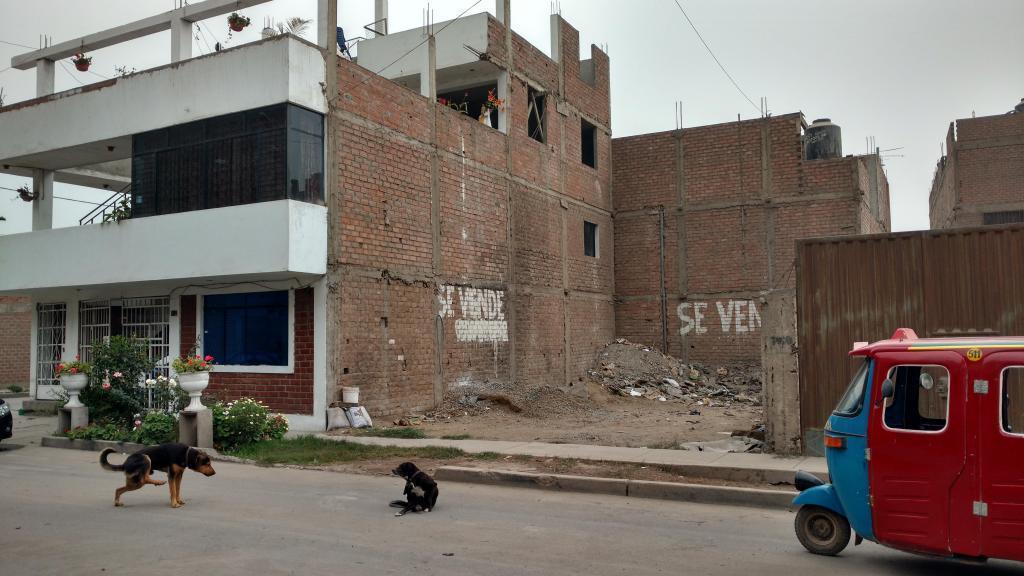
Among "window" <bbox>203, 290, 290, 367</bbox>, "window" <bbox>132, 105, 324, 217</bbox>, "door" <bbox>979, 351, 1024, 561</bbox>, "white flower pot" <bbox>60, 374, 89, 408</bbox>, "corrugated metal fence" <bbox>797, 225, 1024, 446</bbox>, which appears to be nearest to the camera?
"door" <bbox>979, 351, 1024, 561</bbox>

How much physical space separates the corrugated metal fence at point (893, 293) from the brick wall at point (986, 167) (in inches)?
1053

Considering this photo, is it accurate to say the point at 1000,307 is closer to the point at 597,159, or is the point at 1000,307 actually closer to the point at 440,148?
the point at 440,148

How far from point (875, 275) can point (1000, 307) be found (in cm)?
152

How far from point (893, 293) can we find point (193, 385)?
35.4ft

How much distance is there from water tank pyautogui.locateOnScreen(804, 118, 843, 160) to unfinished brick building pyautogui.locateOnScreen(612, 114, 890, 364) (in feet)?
0.31

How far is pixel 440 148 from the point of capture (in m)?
19.7

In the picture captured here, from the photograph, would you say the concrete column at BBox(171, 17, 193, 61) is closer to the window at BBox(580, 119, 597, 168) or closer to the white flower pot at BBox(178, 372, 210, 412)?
the white flower pot at BBox(178, 372, 210, 412)

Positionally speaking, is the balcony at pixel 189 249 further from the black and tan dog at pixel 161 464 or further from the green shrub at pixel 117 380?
the black and tan dog at pixel 161 464

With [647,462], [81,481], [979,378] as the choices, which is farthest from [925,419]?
[81,481]

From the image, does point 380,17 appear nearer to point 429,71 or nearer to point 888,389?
point 429,71

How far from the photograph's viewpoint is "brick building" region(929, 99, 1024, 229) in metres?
33.6

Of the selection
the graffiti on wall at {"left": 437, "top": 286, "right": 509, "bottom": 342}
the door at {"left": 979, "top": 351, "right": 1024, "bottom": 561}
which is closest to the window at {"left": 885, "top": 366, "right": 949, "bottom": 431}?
the door at {"left": 979, "top": 351, "right": 1024, "bottom": 561}

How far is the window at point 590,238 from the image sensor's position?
27281 millimetres

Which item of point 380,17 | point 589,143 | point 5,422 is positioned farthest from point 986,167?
point 5,422
